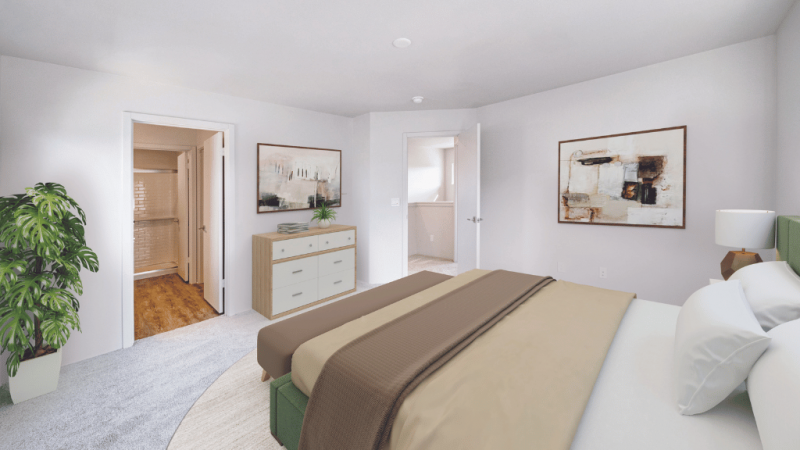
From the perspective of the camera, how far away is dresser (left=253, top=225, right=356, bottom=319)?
347cm

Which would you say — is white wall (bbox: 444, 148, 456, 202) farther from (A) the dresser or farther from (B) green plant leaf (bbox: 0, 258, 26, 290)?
(B) green plant leaf (bbox: 0, 258, 26, 290)

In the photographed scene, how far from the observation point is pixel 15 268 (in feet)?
6.84

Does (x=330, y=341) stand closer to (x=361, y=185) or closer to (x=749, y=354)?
(x=749, y=354)

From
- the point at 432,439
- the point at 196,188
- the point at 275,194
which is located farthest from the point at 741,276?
the point at 196,188

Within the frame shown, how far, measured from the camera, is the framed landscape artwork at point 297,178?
3832mm

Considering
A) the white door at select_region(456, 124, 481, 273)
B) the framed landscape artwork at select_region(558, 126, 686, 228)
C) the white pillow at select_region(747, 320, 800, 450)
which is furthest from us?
the white door at select_region(456, 124, 481, 273)

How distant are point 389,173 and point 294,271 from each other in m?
1.83

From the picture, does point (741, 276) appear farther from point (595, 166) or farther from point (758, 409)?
point (595, 166)

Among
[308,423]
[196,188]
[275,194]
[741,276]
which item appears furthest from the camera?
[196,188]

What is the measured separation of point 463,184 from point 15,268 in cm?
389

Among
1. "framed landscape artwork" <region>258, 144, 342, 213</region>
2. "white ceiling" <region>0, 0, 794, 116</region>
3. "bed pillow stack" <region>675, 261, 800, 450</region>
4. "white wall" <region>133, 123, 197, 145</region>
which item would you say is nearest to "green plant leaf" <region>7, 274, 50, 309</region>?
"white ceiling" <region>0, 0, 794, 116</region>

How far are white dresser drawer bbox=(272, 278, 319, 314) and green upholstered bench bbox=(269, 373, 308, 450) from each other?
1966mm

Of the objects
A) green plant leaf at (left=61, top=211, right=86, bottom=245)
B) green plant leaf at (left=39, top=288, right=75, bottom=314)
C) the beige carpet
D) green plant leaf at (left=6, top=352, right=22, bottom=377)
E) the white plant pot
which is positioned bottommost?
the beige carpet

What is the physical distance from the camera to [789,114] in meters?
2.20
